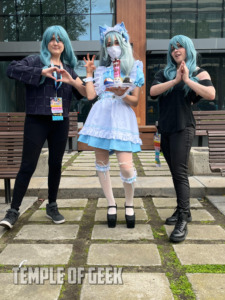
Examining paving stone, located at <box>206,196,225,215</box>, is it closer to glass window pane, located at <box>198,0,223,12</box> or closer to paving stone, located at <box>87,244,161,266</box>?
paving stone, located at <box>87,244,161,266</box>

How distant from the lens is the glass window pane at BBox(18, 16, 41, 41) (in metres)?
13.5

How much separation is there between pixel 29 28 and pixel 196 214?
42.4 ft

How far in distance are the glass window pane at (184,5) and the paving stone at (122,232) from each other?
13.0 m

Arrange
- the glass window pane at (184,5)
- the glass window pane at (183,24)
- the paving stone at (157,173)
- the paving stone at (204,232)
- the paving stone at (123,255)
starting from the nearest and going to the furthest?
the paving stone at (123,255) < the paving stone at (204,232) < the paving stone at (157,173) < the glass window pane at (184,5) < the glass window pane at (183,24)

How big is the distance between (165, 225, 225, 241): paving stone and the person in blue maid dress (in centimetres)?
56

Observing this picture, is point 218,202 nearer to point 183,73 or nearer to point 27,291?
point 183,73

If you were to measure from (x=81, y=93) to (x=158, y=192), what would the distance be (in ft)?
6.13

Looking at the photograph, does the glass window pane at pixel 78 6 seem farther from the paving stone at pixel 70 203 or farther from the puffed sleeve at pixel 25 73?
the puffed sleeve at pixel 25 73

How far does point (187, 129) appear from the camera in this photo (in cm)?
275

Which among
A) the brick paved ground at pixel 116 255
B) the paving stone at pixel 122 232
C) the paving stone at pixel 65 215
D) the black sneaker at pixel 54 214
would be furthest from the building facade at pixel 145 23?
the paving stone at pixel 122 232

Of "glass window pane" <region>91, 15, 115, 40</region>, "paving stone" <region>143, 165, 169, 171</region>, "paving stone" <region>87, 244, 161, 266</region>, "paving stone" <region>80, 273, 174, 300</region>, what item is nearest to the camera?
"paving stone" <region>80, 273, 174, 300</region>

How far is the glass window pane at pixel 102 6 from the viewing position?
13266 mm

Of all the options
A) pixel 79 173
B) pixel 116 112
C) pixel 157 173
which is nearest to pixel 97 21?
pixel 79 173

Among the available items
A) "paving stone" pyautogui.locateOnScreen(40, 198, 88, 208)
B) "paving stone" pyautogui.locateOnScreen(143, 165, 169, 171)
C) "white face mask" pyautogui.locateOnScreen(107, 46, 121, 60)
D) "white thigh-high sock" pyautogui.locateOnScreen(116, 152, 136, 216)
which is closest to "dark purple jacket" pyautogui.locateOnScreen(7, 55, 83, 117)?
"white face mask" pyautogui.locateOnScreen(107, 46, 121, 60)
